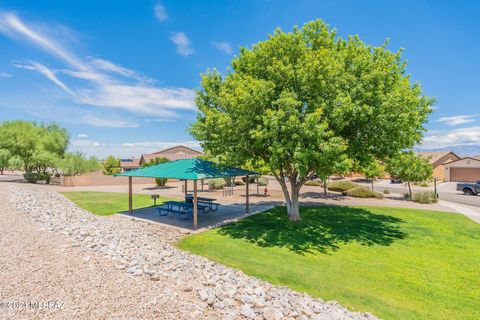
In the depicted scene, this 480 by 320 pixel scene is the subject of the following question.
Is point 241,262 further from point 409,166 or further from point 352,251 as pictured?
point 409,166

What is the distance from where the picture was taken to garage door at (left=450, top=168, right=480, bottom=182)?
41.7m

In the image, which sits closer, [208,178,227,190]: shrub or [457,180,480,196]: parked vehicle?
[457,180,480,196]: parked vehicle

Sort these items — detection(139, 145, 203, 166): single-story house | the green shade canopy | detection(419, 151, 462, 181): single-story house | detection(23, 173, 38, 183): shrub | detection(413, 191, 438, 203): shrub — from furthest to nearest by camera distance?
1. detection(139, 145, 203, 166): single-story house
2. detection(419, 151, 462, 181): single-story house
3. detection(23, 173, 38, 183): shrub
4. detection(413, 191, 438, 203): shrub
5. the green shade canopy

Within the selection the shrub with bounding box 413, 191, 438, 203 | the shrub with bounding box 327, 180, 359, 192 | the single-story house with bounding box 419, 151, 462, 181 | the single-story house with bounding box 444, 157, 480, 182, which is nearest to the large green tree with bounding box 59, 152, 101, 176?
the shrub with bounding box 327, 180, 359, 192

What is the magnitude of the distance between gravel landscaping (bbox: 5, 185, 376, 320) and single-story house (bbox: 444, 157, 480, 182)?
166ft

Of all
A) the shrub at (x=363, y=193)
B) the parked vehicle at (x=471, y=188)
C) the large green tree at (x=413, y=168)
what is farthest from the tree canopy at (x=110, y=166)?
the parked vehicle at (x=471, y=188)

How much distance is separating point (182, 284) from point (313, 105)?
915 centimetres

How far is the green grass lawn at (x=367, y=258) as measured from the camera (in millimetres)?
7125

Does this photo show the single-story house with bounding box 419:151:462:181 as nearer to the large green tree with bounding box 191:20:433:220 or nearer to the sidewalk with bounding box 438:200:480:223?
the sidewalk with bounding box 438:200:480:223

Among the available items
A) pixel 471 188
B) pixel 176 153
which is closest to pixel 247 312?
pixel 471 188

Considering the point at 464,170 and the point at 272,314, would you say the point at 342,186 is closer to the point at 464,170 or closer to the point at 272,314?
the point at 272,314

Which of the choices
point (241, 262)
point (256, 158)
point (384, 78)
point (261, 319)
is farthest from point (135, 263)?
point (384, 78)

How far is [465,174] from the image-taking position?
42688 mm

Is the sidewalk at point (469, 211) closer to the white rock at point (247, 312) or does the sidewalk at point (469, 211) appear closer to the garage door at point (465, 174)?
the white rock at point (247, 312)
